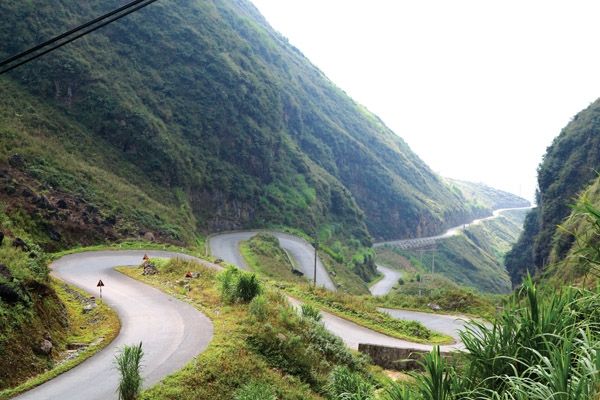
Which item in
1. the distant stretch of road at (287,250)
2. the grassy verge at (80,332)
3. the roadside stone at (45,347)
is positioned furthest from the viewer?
the distant stretch of road at (287,250)

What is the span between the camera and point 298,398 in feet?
42.8

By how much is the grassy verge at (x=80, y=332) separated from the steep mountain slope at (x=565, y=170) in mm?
52184

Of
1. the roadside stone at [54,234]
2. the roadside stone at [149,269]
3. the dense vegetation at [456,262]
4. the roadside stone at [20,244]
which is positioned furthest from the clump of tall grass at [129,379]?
the dense vegetation at [456,262]

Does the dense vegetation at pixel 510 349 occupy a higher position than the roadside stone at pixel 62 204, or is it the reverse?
the roadside stone at pixel 62 204

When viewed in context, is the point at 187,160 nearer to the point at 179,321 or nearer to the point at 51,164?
the point at 51,164

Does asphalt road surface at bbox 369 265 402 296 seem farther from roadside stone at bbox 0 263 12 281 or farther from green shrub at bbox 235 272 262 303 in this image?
roadside stone at bbox 0 263 12 281

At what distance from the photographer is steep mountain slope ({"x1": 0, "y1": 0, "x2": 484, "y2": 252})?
44.3 metres

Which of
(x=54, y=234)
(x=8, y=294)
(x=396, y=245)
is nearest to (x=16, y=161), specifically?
(x=54, y=234)

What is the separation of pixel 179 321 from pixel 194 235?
41.3m

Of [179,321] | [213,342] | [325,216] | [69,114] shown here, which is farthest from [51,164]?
[325,216]

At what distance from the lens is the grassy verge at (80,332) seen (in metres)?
11.7

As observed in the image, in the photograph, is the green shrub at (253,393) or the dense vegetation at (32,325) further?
the dense vegetation at (32,325)

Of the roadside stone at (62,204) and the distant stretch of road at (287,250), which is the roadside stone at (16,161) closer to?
the roadside stone at (62,204)

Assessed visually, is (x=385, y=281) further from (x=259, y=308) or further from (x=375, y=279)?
(x=259, y=308)
